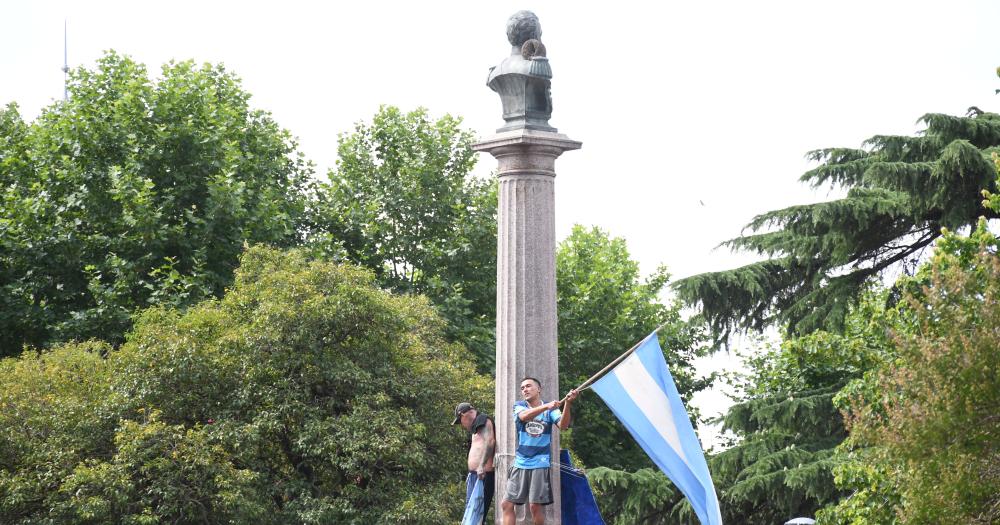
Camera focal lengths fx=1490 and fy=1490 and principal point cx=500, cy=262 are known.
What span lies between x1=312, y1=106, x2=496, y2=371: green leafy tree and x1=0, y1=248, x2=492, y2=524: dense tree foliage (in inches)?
426

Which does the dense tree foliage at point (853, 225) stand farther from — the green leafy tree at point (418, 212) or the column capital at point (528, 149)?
the column capital at point (528, 149)

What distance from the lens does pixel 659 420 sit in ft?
40.6

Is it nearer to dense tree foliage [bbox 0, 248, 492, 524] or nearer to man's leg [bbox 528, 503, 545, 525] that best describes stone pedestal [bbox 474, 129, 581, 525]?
man's leg [bbox 528, 503, 545, 525]

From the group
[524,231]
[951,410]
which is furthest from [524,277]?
[951,410]

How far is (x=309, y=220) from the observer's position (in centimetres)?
3409

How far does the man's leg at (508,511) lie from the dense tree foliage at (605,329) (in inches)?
893

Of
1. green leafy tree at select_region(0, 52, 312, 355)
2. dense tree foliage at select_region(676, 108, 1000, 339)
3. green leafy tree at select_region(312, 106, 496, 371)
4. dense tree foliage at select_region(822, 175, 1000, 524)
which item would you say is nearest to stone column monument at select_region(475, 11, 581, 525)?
dense tree foliage at select_region(822, 175, 1000, 524)

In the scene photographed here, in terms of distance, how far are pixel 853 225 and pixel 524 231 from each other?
13.9 metres

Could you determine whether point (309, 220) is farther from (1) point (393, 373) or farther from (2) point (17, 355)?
(1) point (393, 373)

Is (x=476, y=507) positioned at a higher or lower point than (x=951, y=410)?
lower

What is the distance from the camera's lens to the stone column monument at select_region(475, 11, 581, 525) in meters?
12.5

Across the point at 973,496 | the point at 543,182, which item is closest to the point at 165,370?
the point at 543,182

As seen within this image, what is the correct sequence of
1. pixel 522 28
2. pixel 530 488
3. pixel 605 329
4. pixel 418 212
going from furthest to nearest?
pixel 605 329
pixel 418 212
pixel 522 28
pixel 530 488

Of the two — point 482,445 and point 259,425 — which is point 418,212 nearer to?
point 259,425
